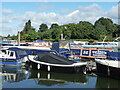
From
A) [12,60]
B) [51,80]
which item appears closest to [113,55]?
[51,80]

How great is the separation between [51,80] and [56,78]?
0.76 metres

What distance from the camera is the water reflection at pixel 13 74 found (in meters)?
17.0

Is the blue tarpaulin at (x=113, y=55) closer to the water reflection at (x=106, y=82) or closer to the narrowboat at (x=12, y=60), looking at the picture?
the water reflection at (x=106, y=82)

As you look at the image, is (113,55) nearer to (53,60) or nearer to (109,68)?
(109,68)

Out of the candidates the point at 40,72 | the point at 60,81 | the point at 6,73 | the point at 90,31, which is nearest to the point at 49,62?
the point at 40,72

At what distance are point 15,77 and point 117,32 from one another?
72.8m

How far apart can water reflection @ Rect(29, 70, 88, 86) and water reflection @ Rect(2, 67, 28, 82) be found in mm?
1131

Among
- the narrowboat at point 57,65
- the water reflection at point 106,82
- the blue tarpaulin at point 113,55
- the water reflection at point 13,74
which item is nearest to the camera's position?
the water reflection at point 106,82

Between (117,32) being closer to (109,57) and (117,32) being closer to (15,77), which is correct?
(109,57)

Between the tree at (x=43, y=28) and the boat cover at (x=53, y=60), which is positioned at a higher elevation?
the tree at (x=43, y=28)

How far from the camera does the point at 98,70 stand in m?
18.1

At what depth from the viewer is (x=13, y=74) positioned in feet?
61.5

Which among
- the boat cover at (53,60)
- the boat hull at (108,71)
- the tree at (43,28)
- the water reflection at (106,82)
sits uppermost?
the tree at (43,28)

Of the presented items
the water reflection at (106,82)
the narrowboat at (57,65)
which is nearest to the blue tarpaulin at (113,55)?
the water reflection at (106,82)
